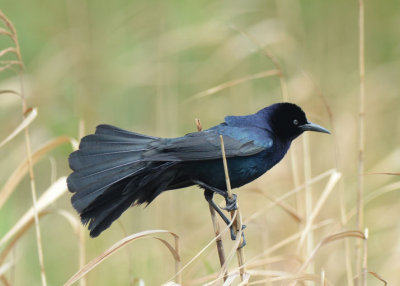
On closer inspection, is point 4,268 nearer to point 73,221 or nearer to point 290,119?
point 73,221

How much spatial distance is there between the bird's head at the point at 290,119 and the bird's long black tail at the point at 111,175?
2.52ft

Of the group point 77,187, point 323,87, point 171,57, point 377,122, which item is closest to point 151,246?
point 171,57

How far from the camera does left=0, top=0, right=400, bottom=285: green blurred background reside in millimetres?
4086

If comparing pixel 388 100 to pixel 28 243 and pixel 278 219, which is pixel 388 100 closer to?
pixel 278 219

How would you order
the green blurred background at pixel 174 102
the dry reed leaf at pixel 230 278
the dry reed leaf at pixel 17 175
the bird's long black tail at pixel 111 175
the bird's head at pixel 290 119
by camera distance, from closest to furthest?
the dry reed leaf at pixel 230 278 → the bird's long black tail at pixel 111 175 → the dry reed leaf at pixel 17 175 → the bird's head at pixel 290 119 → the green blurred background at pixel 174 102

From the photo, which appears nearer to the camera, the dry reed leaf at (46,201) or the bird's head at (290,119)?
the dry reed leaf at (46,201)

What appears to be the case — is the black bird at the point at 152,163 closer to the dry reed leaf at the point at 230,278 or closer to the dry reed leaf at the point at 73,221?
the dry reed leaf at the point at 73,221

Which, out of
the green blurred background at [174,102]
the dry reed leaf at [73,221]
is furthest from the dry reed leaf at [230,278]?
the green blurred background at [174,102]

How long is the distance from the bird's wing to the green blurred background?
74 centimetres

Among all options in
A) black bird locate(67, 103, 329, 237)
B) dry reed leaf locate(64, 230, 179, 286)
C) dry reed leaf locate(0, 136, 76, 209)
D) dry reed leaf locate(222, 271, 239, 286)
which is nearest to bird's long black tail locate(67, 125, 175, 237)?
black bird locate(67, 103, 329, 237)

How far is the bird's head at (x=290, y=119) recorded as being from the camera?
3.20m

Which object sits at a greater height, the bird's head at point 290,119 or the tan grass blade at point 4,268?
the bird's head at point 290,119

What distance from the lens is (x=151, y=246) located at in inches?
162

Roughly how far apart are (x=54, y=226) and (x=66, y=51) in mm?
1428
